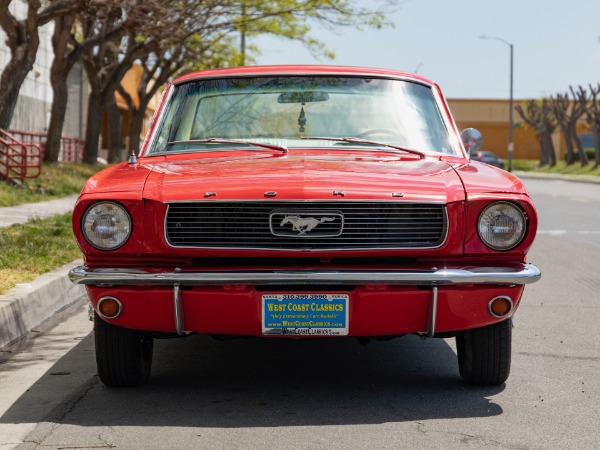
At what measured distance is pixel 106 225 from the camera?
512 cm

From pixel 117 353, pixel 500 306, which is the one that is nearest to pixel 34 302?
pixel 117 353

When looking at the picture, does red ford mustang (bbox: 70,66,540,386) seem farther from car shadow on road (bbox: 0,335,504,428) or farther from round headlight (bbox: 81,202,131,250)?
car shadow on road (bbox: 0,335,504,428)

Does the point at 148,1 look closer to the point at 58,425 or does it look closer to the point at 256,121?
the point at 256,121

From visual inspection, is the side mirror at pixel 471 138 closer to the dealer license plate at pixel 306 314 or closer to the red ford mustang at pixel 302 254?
the red ford mustang at pixel 302 254

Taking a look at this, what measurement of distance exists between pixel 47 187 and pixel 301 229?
16.5m

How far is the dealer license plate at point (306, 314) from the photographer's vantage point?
16.3 ft

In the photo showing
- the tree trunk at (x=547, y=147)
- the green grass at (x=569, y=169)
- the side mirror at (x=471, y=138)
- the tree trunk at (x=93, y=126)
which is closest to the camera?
the side mirror at (x=471, y=138)

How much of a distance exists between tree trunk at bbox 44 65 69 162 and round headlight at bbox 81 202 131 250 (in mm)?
21628

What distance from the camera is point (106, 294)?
200 inches

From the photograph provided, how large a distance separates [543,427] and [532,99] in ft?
261

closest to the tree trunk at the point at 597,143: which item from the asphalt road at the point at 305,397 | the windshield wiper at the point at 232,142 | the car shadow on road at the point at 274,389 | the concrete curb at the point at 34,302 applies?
the concrete curb at the point at 34,302

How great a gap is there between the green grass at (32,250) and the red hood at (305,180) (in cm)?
275

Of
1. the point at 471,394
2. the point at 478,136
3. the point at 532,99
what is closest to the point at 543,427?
the point at 471,394

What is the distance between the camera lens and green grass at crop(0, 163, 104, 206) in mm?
18350
